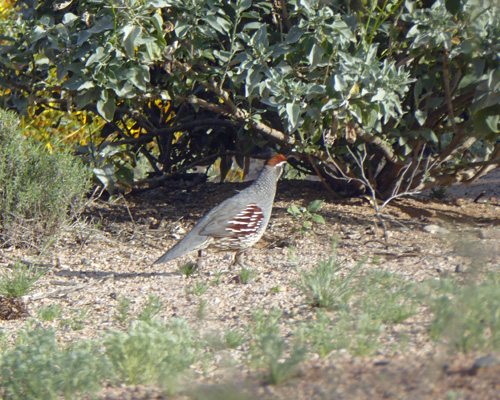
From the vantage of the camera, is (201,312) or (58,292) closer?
(201,312)

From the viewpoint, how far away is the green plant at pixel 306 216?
519 centimetres

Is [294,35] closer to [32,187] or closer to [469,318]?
[469,318]

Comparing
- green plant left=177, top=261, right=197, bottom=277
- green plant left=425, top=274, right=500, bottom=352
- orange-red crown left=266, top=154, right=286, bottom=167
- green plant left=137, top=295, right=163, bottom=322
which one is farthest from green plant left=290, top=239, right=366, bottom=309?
orange-red crown left=266, top=154, right=286, bottom=167

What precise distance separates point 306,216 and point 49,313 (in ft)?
7.49

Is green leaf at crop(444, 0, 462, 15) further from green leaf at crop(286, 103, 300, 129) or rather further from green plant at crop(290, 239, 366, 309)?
green plant at crop(290, 239, 366, 309)

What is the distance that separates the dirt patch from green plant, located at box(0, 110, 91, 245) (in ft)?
0.72

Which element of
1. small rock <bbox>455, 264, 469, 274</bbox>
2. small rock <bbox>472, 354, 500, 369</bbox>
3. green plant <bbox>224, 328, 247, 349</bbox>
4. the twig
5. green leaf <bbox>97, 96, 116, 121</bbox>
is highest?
green leaf <bbox>97, 96, 116, 121</bbox>

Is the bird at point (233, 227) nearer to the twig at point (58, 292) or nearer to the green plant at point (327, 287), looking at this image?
the twig at point (58, 292)

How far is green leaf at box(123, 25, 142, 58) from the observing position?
156 inches

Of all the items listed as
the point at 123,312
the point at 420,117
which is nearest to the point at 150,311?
the point at 123,312

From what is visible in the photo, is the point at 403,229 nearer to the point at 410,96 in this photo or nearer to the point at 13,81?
the point at 410,96

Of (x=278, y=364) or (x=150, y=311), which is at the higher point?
(x=278, y=364)

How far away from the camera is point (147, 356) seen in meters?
2.76

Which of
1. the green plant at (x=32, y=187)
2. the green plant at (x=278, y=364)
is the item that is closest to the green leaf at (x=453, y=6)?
the green plant at (x=278, y=364)
